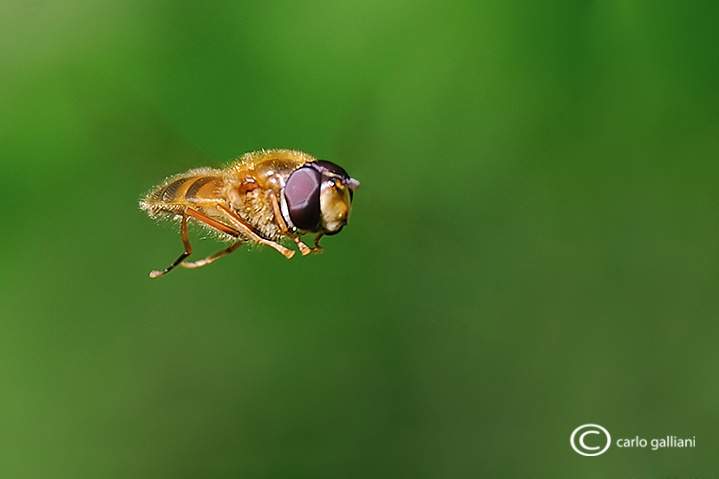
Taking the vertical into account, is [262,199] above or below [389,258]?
above

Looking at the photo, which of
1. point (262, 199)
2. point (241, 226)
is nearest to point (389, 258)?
point (262, 199)

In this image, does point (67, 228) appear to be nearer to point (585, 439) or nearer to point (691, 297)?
point (585, 439)

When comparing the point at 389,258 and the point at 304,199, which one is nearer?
the point at 304,199

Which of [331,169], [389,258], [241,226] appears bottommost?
[389,258]

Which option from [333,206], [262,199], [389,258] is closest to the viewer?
[333,206]

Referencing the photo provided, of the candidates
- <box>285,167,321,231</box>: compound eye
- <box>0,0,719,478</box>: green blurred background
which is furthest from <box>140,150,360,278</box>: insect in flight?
<box>0,0,719,478</box>: green blurred background

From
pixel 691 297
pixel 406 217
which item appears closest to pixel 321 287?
pixel 406 217

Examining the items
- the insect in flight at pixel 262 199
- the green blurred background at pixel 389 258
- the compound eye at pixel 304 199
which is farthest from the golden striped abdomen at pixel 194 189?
the green blurred background at pixel 389 258

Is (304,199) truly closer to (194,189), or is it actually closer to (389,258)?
(194,189)
